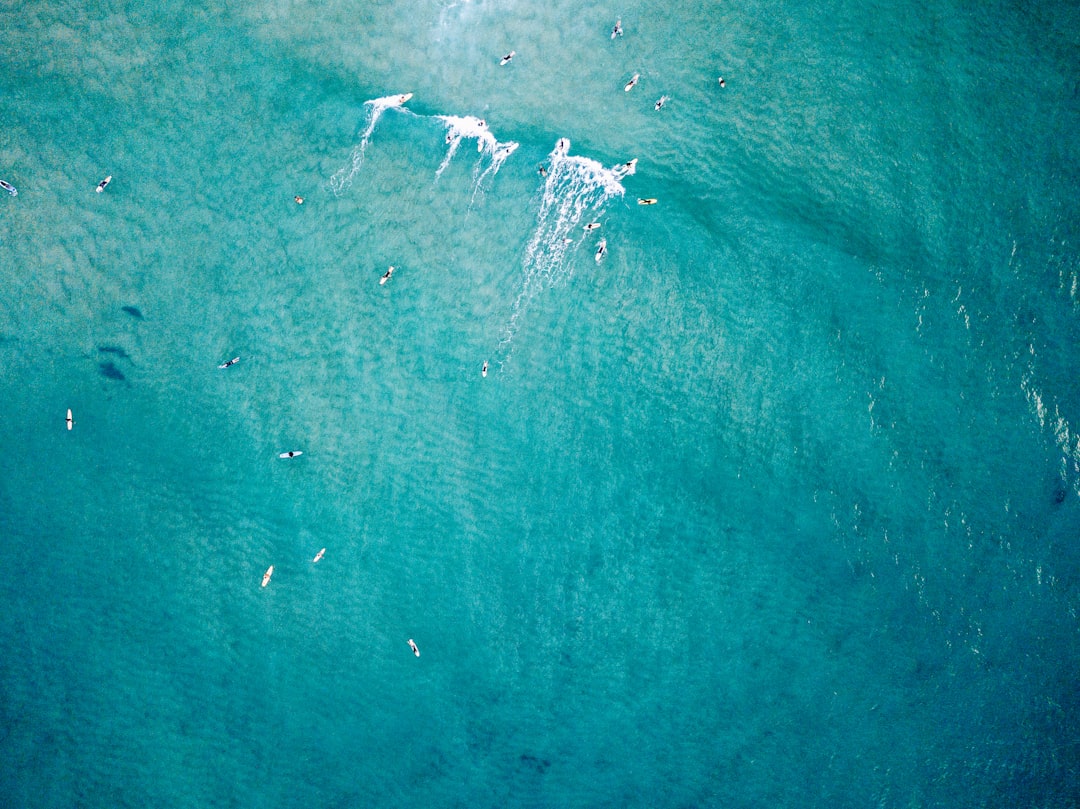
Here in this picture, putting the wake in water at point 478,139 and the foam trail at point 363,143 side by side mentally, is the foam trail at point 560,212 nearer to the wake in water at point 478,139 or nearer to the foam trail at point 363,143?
the wake in water at point 478,139

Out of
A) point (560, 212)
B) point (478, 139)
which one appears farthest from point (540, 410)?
point (478, 139)

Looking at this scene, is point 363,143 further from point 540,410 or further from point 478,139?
point 540,410

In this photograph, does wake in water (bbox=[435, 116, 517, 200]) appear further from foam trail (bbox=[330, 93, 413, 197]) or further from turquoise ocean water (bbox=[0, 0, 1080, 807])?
foam trail (bbox=[330, 93, 413, 197])

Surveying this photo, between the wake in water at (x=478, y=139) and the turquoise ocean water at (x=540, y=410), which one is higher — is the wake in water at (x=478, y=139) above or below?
above

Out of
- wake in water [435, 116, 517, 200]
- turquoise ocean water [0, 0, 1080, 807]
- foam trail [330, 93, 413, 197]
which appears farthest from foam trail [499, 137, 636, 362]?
foam trail [330, 93, 413, 197]

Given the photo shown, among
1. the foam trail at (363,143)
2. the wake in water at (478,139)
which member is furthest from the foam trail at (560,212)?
the foam trail at (363,143)

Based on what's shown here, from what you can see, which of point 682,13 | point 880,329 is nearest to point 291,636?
point 880,329

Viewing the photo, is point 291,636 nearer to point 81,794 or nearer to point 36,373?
point 81,794
